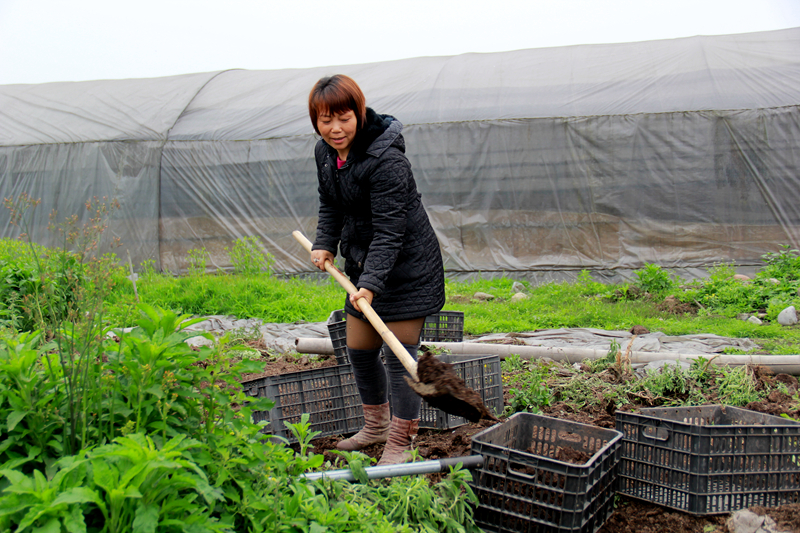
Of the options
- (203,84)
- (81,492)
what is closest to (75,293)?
(81,492)

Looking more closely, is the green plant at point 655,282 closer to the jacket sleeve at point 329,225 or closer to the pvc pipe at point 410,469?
the jacket sleeve at point 329,225

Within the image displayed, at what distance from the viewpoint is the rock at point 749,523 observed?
2172 millimetres

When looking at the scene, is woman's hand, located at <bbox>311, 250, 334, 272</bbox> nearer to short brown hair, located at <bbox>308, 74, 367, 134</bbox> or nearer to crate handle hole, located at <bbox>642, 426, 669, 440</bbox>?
short brown hair, located at <bbox>308, 74, 367, 134</bbox>

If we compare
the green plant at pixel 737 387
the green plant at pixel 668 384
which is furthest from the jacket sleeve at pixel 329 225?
the green plant at pixel 737 387

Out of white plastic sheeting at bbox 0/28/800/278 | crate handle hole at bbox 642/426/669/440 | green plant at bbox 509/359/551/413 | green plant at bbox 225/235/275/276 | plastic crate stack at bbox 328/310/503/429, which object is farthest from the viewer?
white plastic sheeting at bbox 0/28/800/278

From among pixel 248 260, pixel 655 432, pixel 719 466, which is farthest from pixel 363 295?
pixel 248 260

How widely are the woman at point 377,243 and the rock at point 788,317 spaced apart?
4.83 meters

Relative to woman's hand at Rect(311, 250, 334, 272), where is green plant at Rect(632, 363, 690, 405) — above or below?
below

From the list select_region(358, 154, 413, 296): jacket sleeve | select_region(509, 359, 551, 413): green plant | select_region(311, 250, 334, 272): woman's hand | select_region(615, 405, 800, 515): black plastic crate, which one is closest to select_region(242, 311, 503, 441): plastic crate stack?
select_region(509, 359, 551, 413): green plant

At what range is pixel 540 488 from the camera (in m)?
2.09

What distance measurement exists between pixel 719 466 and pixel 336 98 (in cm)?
210

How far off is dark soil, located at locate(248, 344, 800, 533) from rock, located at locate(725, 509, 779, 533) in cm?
3

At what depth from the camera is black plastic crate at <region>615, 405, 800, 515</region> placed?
2.28 meters

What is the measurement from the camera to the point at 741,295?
693cm
